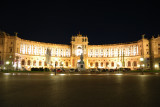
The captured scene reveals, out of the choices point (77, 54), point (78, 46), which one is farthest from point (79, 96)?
point (78, 46)

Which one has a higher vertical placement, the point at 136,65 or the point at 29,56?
the point at 29,56

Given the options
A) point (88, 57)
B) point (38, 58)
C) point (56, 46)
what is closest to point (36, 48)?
point (38, 58)

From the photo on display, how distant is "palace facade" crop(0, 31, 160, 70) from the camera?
83.9 meters

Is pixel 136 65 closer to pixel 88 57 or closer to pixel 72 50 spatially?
pixel 88 57

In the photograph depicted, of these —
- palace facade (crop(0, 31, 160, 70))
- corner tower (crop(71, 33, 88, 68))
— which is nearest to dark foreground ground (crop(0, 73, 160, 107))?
palace facade (crop(0, 31, 160, 70))

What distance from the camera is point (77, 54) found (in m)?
114

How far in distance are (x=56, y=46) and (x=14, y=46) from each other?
1286 inches

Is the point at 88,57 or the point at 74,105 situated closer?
the point at 74,105

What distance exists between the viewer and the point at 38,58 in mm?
102688

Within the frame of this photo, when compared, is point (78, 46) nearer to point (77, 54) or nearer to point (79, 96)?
point (77, 54)

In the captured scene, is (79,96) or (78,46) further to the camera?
(78,46)

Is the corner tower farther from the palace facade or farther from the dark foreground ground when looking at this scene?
the dark foreground ground

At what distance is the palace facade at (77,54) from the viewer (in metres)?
83.9

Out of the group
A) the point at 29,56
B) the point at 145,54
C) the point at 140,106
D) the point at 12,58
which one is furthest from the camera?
the point at 29,56
